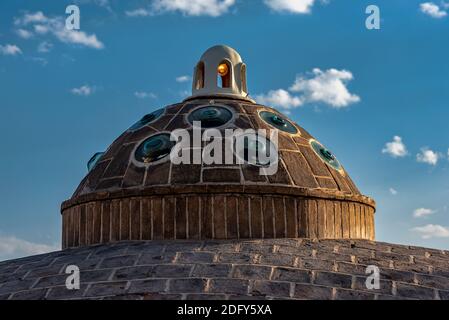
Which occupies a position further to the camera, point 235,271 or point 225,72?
point 225,72

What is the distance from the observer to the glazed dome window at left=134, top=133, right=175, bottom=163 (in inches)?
451

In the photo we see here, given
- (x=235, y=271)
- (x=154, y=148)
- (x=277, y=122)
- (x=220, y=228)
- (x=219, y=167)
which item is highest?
(x=277, y=122)

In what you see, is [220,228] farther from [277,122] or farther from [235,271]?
[277,122]

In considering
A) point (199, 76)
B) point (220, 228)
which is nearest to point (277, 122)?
point (199, 76)

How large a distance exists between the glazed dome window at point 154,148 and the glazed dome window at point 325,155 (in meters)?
3.15

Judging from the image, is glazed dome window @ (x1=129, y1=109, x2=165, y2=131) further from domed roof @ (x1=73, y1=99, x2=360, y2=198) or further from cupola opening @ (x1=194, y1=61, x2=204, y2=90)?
cupola opening @ (x1=194, y1=61, x2=204, y2=90)

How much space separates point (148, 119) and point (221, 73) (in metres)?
2.63

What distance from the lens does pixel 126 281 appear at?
7.97 m

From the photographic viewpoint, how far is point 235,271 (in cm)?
813

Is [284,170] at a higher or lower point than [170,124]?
Result: lower

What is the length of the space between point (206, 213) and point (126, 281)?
8.71 ft

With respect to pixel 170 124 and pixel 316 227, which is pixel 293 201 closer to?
pixel 316 227

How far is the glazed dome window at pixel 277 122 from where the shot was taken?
12656 millimetres
